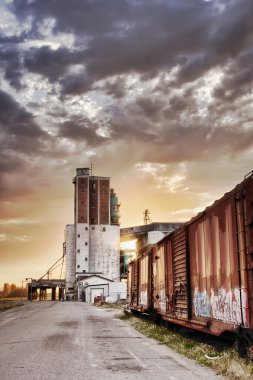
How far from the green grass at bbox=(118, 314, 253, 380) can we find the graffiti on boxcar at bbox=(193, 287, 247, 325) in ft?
2.54

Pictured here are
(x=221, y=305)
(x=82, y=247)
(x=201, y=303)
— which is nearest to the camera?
(x=221, y=305)

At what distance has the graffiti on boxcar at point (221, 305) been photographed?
850 centimetres

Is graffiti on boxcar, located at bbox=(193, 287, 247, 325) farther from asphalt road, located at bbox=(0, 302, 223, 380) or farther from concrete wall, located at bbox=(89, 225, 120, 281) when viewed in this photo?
concrete wall, located at bbox=(89, 225, 120, 281)

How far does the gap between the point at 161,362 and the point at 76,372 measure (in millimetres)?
2338

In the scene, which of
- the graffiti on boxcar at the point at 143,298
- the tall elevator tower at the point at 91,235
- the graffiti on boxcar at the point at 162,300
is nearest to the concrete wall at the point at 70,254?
the tall elevator tower at the point at 91,235

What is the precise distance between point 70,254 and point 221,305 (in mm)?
90382

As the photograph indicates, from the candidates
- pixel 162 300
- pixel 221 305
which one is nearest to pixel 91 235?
pixel 162 300

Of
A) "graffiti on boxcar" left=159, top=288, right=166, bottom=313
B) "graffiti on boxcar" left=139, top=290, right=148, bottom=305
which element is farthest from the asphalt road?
"graffiti on boxcar" left=139, top=290, right=148, bottom=305

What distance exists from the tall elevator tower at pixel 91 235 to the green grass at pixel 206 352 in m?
78.2

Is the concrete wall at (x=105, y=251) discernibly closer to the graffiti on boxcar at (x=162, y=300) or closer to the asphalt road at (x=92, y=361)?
the graffiti on boxcar at (x=162, y=300)

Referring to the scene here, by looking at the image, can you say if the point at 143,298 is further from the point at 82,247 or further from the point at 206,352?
the point at 82,247

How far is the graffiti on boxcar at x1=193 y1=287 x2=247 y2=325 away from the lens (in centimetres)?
850

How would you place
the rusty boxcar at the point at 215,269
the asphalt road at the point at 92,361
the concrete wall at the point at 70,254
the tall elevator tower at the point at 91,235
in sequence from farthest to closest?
the concrete wall at the point at 70,254 < the tall elevator tower at the point at 91,235 < the rusty boxcar at the point at 215,269 < the asphalt road at the point at 92,361

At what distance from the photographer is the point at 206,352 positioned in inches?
410
